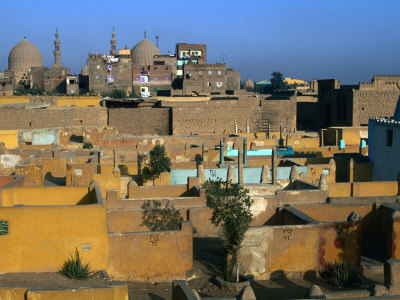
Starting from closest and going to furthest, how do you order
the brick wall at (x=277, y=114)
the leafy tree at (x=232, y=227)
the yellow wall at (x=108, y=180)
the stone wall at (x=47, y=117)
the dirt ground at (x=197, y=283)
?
the dirt ground at (x=197, y=283)
the leafy tree at (x=232, y=227)
the yellow wall at (x=108, y=180)
the stone wall at (x=47, y=117)
the brick wall at (x=277, y=114)

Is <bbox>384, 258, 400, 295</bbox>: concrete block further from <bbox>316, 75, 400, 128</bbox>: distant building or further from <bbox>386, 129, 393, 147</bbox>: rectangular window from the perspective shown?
<bbox>316, 75, 400, 128</bbox>: distant building

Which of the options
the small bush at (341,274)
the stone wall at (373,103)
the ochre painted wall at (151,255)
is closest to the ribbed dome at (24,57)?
the stone wall at (373,103)

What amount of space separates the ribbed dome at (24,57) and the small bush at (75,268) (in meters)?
75.0

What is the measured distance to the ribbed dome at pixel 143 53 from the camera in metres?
79.7

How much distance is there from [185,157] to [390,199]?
1152cm

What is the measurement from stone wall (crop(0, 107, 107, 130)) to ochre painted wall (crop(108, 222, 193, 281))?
80.4ft

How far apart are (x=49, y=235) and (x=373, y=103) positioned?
3612cm

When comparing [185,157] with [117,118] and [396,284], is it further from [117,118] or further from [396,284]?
[396,284]

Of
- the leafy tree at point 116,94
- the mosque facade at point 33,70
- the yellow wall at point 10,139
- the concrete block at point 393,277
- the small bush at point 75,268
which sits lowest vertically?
the small bush at point 75,268

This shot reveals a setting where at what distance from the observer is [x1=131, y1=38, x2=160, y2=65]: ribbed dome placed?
261 feet

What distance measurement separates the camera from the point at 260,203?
15445 millimetres

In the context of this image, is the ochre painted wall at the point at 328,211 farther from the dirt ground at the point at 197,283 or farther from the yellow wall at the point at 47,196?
the yellow wall at the point at 47,196

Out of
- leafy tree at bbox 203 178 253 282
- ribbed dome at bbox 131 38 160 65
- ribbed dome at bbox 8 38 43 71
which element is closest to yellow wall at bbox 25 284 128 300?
leafy tree at bbox 203 178 253 282

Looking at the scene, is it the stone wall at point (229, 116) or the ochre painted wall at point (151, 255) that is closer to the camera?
the ochre painted wall at point (151, 255)
